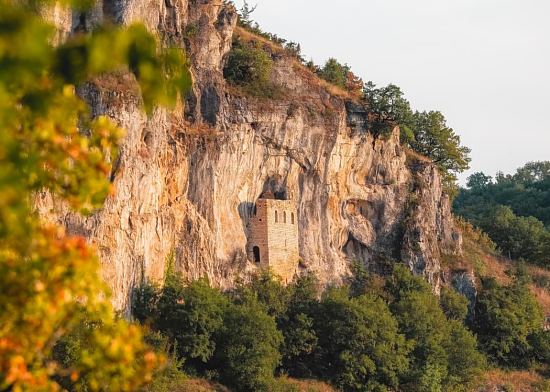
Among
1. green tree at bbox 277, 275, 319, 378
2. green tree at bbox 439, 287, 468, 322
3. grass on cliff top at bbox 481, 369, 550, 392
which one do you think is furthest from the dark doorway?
grass on cliff top at bbox 481, 369, 550, 392

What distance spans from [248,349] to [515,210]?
6372 cm

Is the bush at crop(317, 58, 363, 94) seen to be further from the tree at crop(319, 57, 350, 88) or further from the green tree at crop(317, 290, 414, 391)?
the green tree at crop(317, 290, 414, 391)

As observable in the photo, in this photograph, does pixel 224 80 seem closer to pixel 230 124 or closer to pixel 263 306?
pixel 230 124

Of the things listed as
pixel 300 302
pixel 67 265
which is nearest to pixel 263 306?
pixel 300 302

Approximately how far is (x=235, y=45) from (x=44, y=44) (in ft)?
161

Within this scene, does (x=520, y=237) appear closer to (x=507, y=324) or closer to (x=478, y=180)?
(x=507, y=324)

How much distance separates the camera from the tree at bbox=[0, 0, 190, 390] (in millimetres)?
4863

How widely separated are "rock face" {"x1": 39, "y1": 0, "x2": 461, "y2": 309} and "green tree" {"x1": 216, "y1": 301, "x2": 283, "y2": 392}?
3.80 m

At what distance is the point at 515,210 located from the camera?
100062 mm

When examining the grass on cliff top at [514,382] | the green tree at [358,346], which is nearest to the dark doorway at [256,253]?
the green tree at [358,346]

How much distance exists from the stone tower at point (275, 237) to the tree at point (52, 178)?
41995 millimetres

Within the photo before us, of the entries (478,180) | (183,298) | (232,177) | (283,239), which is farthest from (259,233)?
(478,180)

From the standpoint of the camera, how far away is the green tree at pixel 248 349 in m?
42.0

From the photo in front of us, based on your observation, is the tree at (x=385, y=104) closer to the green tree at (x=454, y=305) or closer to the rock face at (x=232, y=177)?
the rock face at (x=232, y=177)
